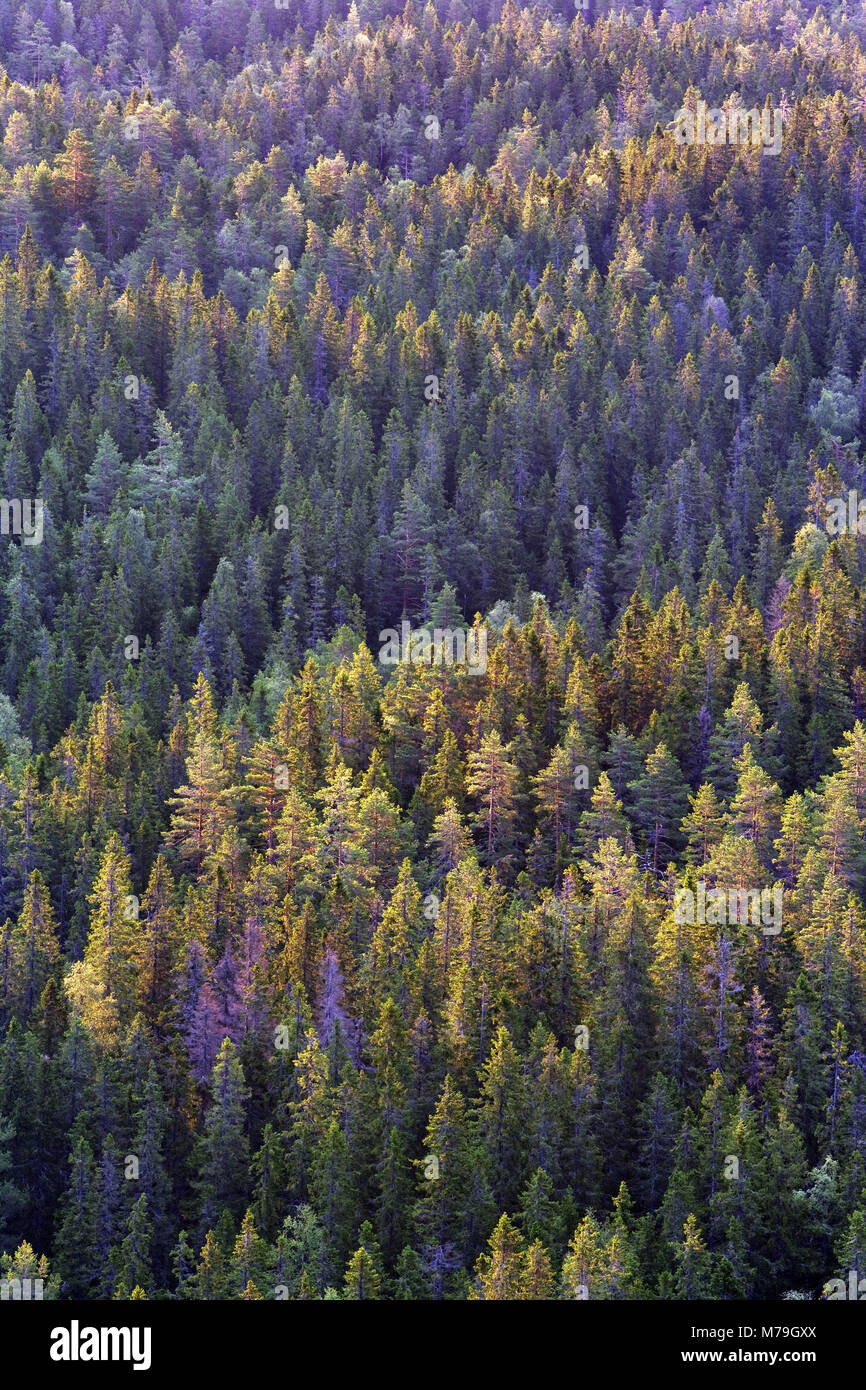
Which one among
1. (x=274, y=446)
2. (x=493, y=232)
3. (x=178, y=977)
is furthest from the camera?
(x=493, y=232)

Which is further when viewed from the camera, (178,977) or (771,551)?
(771,551)

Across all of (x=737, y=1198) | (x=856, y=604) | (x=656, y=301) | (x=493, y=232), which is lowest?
(x=737, y=1198)

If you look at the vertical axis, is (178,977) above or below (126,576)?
below

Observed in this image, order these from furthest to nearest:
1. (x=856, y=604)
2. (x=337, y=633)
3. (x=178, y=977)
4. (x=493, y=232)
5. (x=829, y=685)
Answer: (x=493, y=232) < (x=337, y=633) < (x=856, y=604) < (x=829, y=685) < (x=178, y=977)

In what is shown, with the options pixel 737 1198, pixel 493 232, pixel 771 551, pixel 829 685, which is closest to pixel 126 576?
pixel 771 551

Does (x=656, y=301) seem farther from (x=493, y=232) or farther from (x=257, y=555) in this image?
(x=257, y=555)

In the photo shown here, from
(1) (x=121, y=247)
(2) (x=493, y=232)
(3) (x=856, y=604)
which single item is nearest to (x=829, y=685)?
(3) (x=856, y=604)
